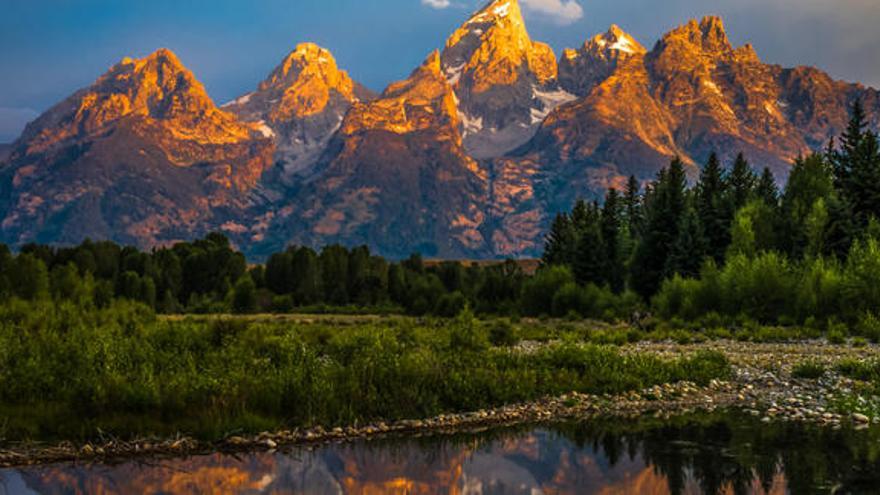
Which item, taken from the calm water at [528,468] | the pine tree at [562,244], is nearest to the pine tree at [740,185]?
the pine tree at [562,244]

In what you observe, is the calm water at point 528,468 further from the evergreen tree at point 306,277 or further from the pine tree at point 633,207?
the evergreen tree at point 306,277

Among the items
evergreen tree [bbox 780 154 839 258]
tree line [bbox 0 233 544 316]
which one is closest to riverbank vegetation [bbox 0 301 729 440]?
evergreen tree [bbox 780 154 839 258]

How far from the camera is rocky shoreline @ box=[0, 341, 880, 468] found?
17641mm

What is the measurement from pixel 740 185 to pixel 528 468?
78208 mm

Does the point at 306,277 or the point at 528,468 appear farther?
the point at 306,277

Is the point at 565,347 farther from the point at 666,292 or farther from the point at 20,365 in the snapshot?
the point at 666,292

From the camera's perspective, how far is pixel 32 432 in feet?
58.9

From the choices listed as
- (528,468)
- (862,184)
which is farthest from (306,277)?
(528,468)

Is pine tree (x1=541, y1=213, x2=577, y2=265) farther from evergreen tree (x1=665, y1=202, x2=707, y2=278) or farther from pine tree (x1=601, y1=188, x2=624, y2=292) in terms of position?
evergreen tree (x1=665, y1=202, x2=707, y2=278)

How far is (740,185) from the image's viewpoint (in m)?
88.2

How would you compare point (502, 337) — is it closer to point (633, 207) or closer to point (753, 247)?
point (753, 247)

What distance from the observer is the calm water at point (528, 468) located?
15.9m

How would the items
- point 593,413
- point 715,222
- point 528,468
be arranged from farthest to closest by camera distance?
point 715,222 → point 593,413 → point 528,468

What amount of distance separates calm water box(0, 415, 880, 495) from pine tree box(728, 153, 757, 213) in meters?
63.1
